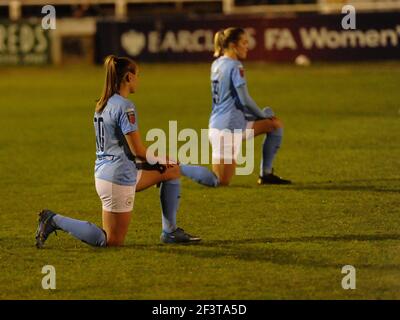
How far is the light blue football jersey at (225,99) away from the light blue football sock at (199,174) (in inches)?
26.0

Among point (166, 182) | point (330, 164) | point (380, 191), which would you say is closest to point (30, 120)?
point (330, 164)

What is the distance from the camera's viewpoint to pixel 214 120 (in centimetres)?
1184

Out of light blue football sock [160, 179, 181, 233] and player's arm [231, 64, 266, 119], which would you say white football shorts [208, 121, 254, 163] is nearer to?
player's arm [231, 64, 266, 119]

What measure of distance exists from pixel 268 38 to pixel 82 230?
2239cm

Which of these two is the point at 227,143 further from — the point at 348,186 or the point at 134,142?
the point at 134,142

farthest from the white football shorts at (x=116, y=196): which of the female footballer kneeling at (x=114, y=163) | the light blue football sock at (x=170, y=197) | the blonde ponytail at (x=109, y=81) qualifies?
the blonde ponytail at (x=109, y=81)

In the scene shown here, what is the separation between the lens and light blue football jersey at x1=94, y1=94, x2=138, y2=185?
324 inches

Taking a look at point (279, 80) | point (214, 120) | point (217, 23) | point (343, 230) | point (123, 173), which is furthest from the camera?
point (217, 23)

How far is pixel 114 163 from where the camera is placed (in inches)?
327

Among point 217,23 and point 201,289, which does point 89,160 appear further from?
point 217,23

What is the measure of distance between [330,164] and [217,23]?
17599mm

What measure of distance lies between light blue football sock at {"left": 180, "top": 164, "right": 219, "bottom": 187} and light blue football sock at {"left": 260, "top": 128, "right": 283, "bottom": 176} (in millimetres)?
660

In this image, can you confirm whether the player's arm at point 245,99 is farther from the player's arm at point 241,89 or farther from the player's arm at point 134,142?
the player's arm at point 134,142

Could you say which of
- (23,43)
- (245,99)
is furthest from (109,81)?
(23,43)
